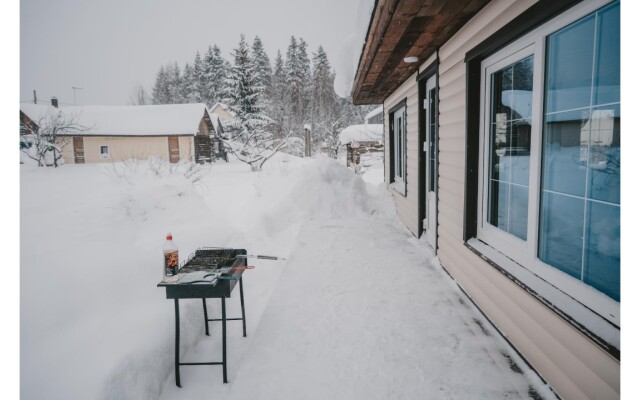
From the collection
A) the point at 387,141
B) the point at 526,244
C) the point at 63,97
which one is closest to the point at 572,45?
the point at 526,244

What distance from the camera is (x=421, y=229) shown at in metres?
5.81

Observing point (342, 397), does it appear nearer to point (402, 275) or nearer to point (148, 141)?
point (402, 275)

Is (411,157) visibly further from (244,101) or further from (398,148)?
(244,101)

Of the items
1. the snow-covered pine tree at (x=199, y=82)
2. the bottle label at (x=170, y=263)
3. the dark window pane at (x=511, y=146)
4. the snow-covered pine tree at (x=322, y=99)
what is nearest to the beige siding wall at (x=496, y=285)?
the dark window pane at (x=511, y=146)

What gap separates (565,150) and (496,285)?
4.14ft

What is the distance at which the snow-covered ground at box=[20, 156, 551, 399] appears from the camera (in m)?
2.24

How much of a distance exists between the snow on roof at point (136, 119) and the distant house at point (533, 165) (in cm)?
2395

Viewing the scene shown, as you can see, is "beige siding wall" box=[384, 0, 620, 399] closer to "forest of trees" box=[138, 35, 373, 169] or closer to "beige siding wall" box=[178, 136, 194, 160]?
"beige siding wall" box=[178, 136, 194, 160]

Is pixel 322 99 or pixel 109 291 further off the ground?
pixel 322 99

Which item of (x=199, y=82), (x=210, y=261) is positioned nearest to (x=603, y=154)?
(x=210, y=261)

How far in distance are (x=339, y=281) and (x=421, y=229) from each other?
2.21 metres

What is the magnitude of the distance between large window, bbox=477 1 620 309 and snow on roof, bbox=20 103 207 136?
25.1m

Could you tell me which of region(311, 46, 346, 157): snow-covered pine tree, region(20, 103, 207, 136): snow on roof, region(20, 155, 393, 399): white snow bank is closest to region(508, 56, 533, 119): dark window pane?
region(20, 155, 393, 399): white snow bank

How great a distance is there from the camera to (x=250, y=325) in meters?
3.32
